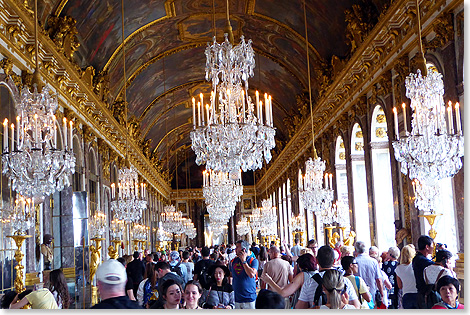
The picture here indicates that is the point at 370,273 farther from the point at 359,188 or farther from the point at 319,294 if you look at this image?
the point at 359,188

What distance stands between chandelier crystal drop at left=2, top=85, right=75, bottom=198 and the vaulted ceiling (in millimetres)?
6732

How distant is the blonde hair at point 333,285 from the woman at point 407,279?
2709mm

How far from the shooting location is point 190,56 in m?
26.6

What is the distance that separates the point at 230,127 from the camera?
25.3 feet

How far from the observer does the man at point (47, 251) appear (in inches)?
530

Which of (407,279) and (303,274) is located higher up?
(303,274)

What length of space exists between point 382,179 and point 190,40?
11.5m

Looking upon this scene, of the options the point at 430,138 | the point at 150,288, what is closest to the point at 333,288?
the point at 430,138

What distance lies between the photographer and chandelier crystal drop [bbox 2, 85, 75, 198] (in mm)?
7648

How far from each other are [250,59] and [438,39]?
4665 mm

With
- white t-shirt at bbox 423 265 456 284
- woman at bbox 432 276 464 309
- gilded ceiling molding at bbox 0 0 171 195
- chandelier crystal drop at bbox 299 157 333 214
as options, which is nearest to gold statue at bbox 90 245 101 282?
gilded ceiling molding at bbox 0 0 171 195

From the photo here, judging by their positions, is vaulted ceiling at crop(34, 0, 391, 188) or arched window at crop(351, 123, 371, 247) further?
arched window at crop(351, 123, 371, 247)

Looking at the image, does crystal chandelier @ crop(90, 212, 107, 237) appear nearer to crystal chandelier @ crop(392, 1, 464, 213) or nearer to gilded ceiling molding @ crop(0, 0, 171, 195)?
gilded ceiling molding @ crop(0, 0, 171, 195)

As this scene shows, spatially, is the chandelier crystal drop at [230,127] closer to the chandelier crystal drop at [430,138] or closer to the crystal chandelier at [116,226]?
the chandelier crystal drop at [430,138]
